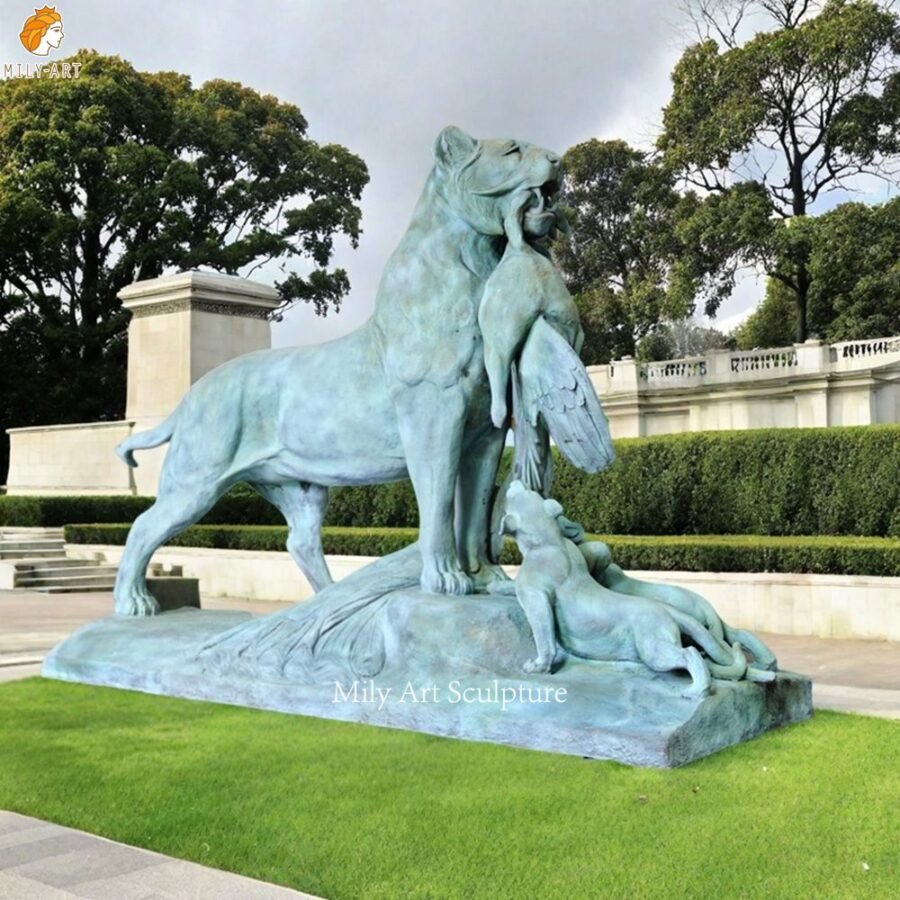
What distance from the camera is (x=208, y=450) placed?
6.29 m

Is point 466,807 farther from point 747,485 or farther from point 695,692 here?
point 747,485

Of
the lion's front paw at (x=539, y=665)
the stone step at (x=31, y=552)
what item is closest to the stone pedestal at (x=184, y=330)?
the stone step at (x=31, y=552)

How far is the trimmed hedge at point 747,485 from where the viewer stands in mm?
13078

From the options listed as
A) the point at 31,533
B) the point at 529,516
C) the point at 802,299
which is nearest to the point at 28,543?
the point at 31,533

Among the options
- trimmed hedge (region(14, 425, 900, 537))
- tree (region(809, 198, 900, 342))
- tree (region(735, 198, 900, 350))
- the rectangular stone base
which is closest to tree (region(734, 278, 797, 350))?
tree (region(735, 198, 900, 350))

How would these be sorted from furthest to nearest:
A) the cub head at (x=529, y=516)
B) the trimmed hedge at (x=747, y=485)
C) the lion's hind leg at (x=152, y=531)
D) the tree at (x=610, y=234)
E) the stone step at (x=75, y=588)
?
the tree at (x=610, y=234) < the stone step at (x=75, y=588) < the trimmed hedge at (x=747, y=485) < the lion's hind leg at (x=152, y=531) < the cub head at (x=529, y=516)

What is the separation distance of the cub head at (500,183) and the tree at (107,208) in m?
27.1

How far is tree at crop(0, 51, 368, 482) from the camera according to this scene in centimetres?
3080

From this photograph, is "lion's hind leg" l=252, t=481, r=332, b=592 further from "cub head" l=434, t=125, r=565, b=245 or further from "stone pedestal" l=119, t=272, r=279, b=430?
"stone pedestal" l=119, t=272, r=279, b=430

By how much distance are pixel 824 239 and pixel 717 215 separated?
3125 millimetres

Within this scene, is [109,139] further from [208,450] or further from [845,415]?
A: [208,450]

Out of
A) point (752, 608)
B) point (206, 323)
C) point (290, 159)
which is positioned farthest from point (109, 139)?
point (752, 608)

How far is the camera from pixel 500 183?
5.53m

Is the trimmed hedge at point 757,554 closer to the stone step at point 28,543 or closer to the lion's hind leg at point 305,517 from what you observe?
the lion's hind leg at point 305,517
